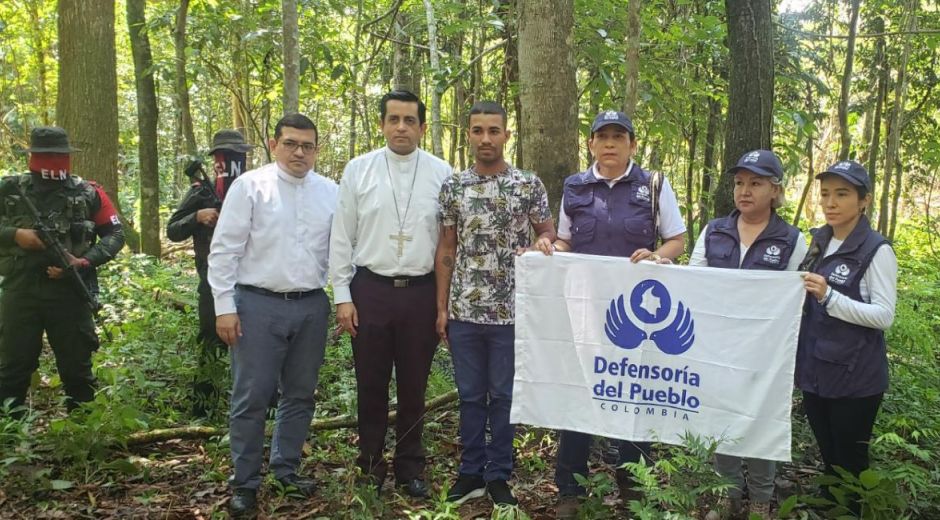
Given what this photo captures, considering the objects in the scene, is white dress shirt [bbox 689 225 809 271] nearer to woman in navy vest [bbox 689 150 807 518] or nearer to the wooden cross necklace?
woman in navy vest [bbox 689 150 807 518]

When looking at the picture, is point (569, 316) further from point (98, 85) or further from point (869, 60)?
point (869, 60)

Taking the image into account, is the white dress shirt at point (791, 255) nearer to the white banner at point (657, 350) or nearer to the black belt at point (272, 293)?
the white banner at point (657, 350)

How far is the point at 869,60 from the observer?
13.4m

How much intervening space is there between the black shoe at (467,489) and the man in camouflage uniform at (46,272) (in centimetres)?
291

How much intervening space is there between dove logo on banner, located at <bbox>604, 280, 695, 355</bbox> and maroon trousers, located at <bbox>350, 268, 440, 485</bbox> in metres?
1.06

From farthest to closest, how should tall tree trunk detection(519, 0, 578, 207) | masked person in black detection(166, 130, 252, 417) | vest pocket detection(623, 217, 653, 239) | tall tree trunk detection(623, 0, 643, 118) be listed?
tall tree trunk detection(623, 0, 643, 118)
masked person in black detection(166, 130, 252, 417)
tall tree trunk detection(519, 0, 578, 207)
vest pocket detection(623, 217, 653, 239)

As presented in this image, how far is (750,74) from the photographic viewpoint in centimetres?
460

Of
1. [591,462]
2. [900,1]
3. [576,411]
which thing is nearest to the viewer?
[576,411]

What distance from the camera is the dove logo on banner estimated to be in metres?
3.47

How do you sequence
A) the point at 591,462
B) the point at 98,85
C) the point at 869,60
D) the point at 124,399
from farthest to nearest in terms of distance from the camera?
the point at 869,60 < the point at 98,85 < the point at 124,399 < the point at 591,462

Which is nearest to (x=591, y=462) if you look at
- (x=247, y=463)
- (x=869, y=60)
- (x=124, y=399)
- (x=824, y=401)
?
(x=824, y=401)

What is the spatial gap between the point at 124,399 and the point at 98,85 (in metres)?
5.34

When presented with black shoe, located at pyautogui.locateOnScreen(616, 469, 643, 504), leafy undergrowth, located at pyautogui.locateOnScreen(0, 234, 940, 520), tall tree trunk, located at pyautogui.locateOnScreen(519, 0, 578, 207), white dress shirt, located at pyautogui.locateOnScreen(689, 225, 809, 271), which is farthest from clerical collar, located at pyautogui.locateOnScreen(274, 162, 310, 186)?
black shoe, located at pyautogui.locateOnScreen(616, 469, 643, 504)

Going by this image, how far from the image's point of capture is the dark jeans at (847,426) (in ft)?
10.6
